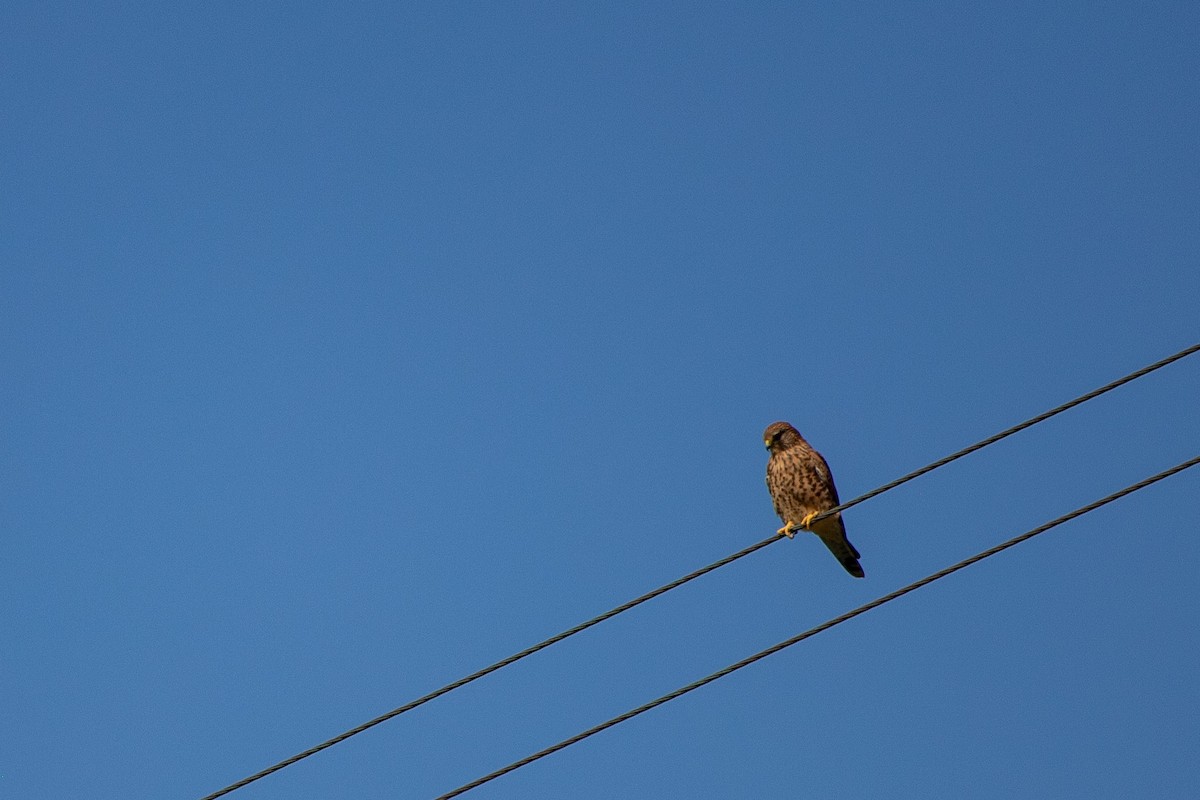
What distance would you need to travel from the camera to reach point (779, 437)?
1426cm

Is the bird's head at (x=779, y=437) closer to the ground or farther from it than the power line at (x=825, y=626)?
farther from it

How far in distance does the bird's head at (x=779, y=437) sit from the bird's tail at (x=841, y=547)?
0.93 metres

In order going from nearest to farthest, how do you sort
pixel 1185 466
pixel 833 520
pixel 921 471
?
pixel 1185 466 < pixel 921 471 < pixel 833 520

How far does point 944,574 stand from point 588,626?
5.85 feet

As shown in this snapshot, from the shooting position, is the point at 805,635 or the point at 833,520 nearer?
the point at 805,635

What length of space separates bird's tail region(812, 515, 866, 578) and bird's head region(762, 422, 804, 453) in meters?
0.93

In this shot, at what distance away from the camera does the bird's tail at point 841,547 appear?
13680 mm

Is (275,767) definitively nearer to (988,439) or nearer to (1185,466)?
(988,439)

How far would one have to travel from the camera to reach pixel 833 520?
13.5m

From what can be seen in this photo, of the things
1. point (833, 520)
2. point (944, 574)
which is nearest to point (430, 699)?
point (944, 574)

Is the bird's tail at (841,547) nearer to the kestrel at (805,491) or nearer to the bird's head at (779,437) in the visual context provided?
the kestrel at (805,491)

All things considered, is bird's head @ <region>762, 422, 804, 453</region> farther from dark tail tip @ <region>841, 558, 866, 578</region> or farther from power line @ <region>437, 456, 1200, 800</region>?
power line @ <region>437, 456, 1200, 800</region>

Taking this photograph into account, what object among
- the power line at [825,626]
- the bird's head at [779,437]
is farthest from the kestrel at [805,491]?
the power line at [825,626]

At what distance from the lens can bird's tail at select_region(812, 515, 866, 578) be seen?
13680mm
